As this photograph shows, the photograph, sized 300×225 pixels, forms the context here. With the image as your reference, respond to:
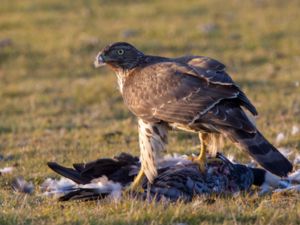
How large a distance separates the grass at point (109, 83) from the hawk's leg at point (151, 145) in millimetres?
692

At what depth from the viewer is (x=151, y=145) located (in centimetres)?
732

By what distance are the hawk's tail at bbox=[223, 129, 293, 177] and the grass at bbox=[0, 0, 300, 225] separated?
0.34 meters

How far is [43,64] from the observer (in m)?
17.2

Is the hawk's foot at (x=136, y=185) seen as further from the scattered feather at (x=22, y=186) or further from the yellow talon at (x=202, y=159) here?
the scattered feather at (x=22, y=186)

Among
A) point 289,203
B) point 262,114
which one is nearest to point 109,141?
point 262,114

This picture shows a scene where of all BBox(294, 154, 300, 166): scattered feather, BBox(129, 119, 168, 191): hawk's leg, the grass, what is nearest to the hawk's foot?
BBox(129, 119, 168, 191): hawk's leg

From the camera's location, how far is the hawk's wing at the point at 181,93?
701 cm

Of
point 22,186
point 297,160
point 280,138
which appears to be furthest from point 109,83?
point 22,186

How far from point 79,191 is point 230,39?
12.1 m

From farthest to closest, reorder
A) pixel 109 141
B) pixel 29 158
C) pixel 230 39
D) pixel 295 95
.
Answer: pixel 230 39
pixel 295 95
pixel 109 141
pixel 29 158

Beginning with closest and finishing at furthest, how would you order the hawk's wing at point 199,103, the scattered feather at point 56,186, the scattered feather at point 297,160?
the hawk's wing at point 199,103 → the scattered feather at point 56,186 → the scattered feather at point 297,160

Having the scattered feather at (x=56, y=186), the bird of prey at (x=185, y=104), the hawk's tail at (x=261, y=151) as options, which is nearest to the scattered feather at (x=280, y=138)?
the bird of prey at (x=185, y=104)

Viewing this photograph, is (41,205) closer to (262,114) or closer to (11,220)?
(11,220)

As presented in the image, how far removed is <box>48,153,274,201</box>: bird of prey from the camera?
23.3 ft
